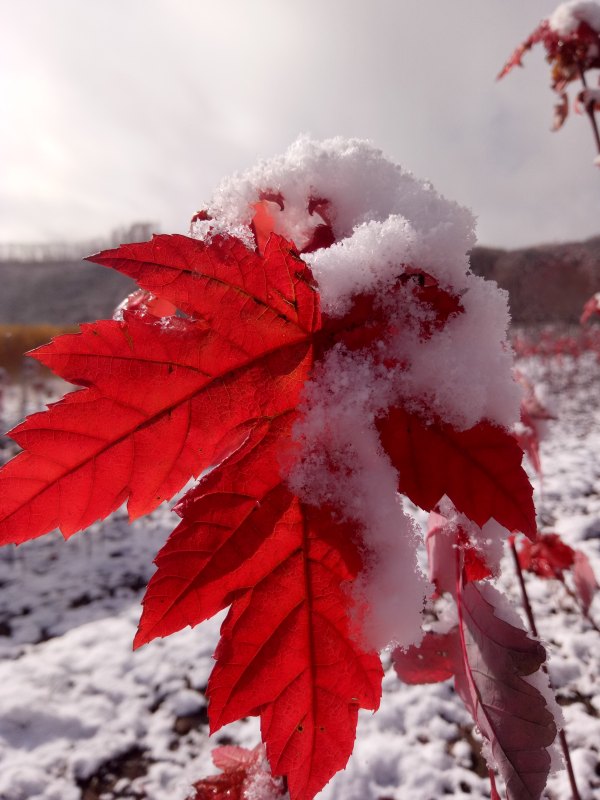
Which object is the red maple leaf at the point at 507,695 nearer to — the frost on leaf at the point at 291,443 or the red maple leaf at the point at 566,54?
the frost on leaf at the point at 291,443

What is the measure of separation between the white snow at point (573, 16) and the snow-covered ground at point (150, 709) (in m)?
2.26

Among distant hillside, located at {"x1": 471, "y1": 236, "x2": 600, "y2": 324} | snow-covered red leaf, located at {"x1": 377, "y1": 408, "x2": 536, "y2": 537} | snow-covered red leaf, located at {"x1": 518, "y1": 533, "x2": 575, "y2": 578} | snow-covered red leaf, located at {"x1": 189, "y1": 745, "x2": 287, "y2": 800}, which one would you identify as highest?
distant hillside, located at {"x1": 471, "y1": 236, "x2": 600, "y2": 324}

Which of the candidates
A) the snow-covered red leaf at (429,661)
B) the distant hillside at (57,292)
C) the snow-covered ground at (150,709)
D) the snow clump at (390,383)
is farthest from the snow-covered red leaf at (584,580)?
the distant hillside at (57,292)

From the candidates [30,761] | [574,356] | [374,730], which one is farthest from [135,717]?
[574,356]

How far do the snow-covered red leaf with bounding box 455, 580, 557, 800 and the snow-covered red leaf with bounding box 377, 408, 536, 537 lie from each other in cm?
14

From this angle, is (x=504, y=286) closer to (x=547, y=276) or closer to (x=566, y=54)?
(x=547, y=276)

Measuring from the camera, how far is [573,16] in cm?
160

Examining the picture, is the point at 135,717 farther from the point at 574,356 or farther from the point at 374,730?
the point at 574,356

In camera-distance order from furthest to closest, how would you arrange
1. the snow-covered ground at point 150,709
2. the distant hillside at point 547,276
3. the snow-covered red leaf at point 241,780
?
the distant hillside at point 547,276, the snow-covered ground at point 150,709, the snow-covered red leaf at point 241,780

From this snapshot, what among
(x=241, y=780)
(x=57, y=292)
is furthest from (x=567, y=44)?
(x=57, y=292)

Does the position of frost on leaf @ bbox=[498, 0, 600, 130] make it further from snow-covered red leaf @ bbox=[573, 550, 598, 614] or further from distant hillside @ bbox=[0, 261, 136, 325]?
distant hillside @ bbox=[0, 261, 136, 325]

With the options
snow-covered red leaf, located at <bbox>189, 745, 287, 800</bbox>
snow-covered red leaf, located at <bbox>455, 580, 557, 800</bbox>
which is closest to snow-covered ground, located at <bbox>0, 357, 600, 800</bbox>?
snow-covered red leaf, located at <bbox>189, 745, 287, 800</bbox>

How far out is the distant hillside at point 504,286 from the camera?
1930 cm

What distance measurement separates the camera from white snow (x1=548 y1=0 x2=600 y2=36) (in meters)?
1.57
